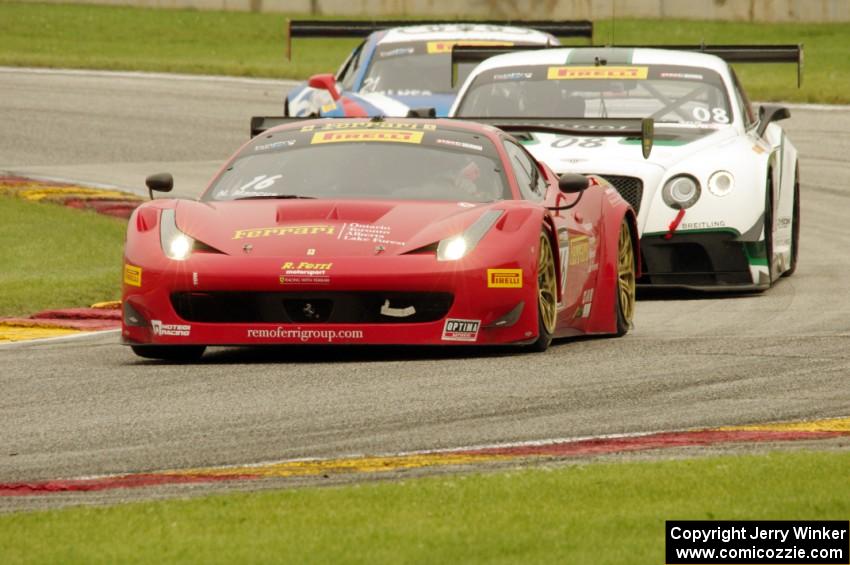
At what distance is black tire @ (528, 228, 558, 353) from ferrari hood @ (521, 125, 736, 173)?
110 inches

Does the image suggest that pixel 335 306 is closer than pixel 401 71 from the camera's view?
Yes

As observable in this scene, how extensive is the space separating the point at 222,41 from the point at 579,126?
27835 millimetres

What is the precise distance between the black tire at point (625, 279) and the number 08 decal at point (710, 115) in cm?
261

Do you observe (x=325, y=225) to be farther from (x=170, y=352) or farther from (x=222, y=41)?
(x=222, y=41)

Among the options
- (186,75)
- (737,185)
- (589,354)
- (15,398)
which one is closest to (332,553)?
(15,398)

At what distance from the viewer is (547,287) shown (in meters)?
9.47

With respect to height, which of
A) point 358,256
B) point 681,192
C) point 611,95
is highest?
point 611,95

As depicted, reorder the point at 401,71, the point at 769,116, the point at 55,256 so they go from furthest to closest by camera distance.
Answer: the point at 401,71 < the point at 55,256 < the point at 769,116

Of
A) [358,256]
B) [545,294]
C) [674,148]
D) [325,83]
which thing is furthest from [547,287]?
[325,83]

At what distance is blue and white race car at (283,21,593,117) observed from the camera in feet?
59.0

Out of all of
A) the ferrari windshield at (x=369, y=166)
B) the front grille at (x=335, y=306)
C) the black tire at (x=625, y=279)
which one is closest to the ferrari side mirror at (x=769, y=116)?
the black tire at (x=625, y=279)

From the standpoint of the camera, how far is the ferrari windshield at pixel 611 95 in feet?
45.3

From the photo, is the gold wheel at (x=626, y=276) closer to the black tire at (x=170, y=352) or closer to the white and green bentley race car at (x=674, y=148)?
the white and green bentley race car at (x=674, y=148)

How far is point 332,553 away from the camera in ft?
16.5
